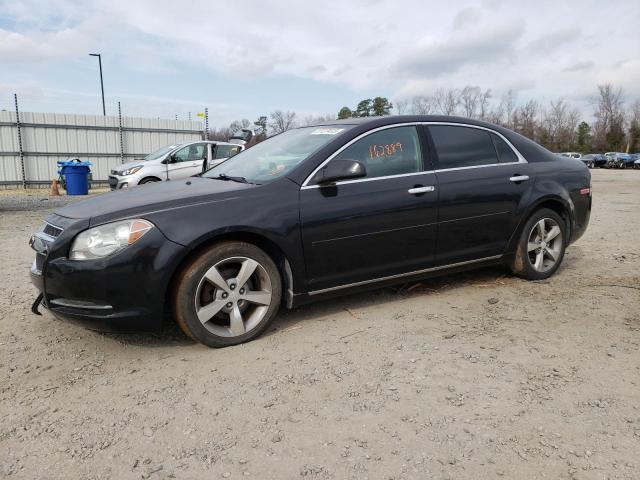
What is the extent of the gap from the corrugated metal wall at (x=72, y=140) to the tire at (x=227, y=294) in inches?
742

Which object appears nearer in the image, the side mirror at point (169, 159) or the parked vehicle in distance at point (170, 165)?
the parked vehicle in distance at point (170, 165)

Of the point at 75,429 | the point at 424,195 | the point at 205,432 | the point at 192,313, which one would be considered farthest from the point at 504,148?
the point at 75,429

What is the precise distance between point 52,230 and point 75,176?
15174mm

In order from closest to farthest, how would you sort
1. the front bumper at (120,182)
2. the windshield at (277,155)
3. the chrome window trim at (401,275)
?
the chrome window trim at (401,275) < the windshield at (277,155) < the front bumper at (120,182)

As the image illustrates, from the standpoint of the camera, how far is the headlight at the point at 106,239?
10.2 feet

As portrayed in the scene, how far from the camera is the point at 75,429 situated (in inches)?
97.8

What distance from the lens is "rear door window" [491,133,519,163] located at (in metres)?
4.64

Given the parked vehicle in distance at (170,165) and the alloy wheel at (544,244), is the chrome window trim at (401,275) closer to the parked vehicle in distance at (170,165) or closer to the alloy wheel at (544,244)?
the alloy wheel at (544,244)

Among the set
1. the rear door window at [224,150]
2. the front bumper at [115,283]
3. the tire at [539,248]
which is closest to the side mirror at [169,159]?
the rear door window at [224,150]

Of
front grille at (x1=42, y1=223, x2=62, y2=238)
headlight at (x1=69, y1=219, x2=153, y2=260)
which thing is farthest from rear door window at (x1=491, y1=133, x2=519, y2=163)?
front grille at (x1=42, y1=223, x2=62, y2=238)

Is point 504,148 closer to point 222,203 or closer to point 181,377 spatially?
point 222,203

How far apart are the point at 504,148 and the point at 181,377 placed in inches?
135

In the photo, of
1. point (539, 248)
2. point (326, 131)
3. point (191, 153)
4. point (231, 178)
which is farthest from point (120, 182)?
point (539, 248)

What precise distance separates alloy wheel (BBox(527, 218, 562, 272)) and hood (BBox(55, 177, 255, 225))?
9.11 feet
